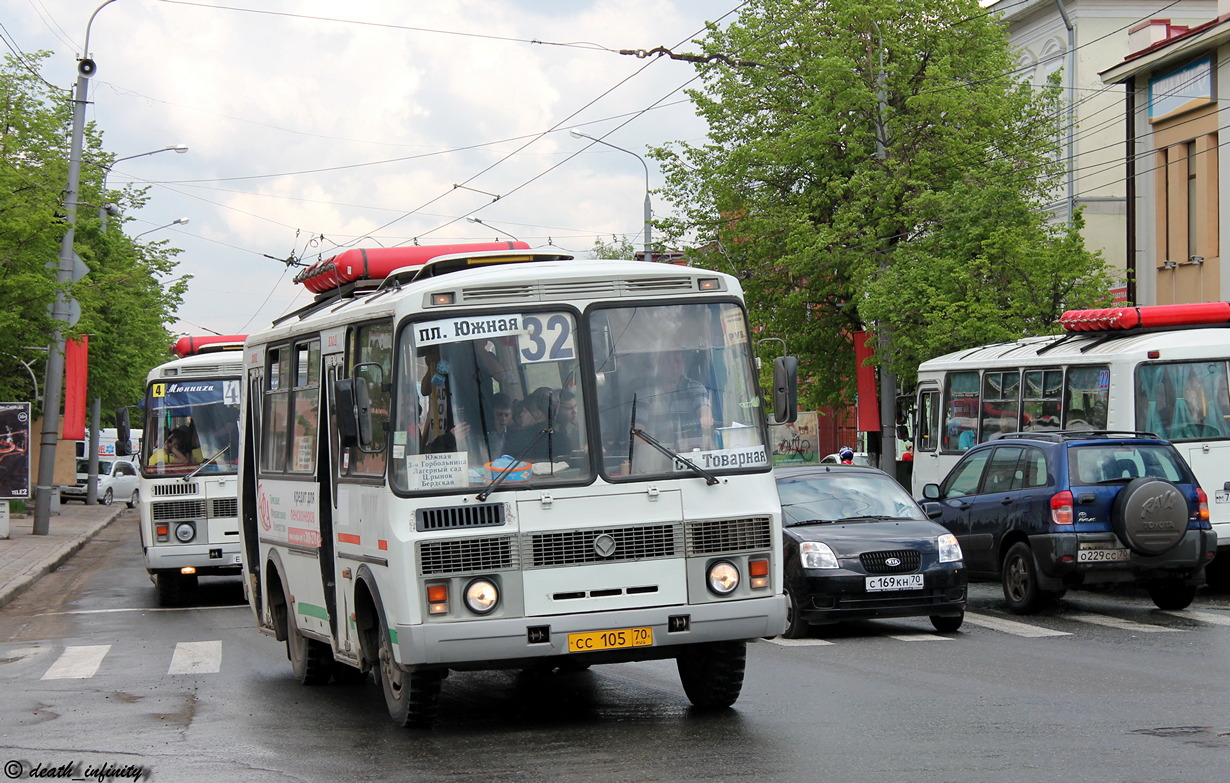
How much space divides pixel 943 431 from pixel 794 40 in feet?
53.6

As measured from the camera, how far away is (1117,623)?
50.8 ft

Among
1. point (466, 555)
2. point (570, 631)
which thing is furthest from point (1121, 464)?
point (466, 555)

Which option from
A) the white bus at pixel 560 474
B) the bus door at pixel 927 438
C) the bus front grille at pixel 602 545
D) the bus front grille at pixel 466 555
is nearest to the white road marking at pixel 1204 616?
the white bus at pixel 560 474

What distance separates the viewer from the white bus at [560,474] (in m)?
8.85

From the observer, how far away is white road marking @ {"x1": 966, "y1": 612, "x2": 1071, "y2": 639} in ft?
48.2

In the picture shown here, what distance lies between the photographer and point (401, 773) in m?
8.16

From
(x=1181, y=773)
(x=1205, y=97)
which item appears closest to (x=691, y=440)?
(x=1181, y=773)

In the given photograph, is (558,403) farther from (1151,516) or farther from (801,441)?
(801,441)

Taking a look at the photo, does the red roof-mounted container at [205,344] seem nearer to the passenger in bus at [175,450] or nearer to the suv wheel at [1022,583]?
the passenger in bus at [175,450]

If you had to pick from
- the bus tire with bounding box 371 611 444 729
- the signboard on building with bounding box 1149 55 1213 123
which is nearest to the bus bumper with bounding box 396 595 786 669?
the bus tire with bounding box 371 611 444 729

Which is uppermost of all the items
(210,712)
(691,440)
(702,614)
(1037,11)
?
(1037,11)

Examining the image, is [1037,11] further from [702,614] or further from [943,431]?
[702,614]

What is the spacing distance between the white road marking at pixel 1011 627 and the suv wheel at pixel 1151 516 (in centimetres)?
127

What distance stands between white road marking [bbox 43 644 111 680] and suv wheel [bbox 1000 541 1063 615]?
8.96 metres
